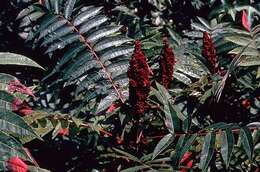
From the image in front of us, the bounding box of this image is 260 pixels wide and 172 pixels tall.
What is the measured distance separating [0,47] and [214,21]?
4.77ft

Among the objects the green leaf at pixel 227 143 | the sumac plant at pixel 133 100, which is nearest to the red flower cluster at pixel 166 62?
the sumac plant at pixel 133 100

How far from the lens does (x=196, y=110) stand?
2.22 m

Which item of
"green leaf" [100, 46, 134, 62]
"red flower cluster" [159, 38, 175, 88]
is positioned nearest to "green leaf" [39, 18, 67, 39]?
"green leaf" [100, 46, 134, 62]

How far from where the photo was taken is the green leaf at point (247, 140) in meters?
1.64

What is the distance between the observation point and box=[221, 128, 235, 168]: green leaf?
166 centimetres

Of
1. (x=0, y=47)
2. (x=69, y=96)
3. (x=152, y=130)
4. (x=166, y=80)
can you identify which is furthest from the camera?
(x=0, y=47)

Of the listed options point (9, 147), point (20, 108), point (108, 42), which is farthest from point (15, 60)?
point (108, 42)

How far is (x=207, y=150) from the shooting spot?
5.61 ft

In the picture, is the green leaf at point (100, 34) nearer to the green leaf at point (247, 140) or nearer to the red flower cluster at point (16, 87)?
the red flower cluster at point (16, 87)

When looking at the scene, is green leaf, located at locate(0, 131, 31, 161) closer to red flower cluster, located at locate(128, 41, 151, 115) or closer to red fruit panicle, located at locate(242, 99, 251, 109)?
red flower cluster, located at locate(128, 41, 151, 115)

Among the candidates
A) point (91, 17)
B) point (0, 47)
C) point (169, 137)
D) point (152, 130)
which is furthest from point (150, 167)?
point (0, 47)

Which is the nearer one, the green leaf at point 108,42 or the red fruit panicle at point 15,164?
the red fruit panicle at point 15,164

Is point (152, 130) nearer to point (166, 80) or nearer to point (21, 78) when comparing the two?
point (166, 80)

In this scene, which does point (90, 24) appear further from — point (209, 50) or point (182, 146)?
point (182, 146)
